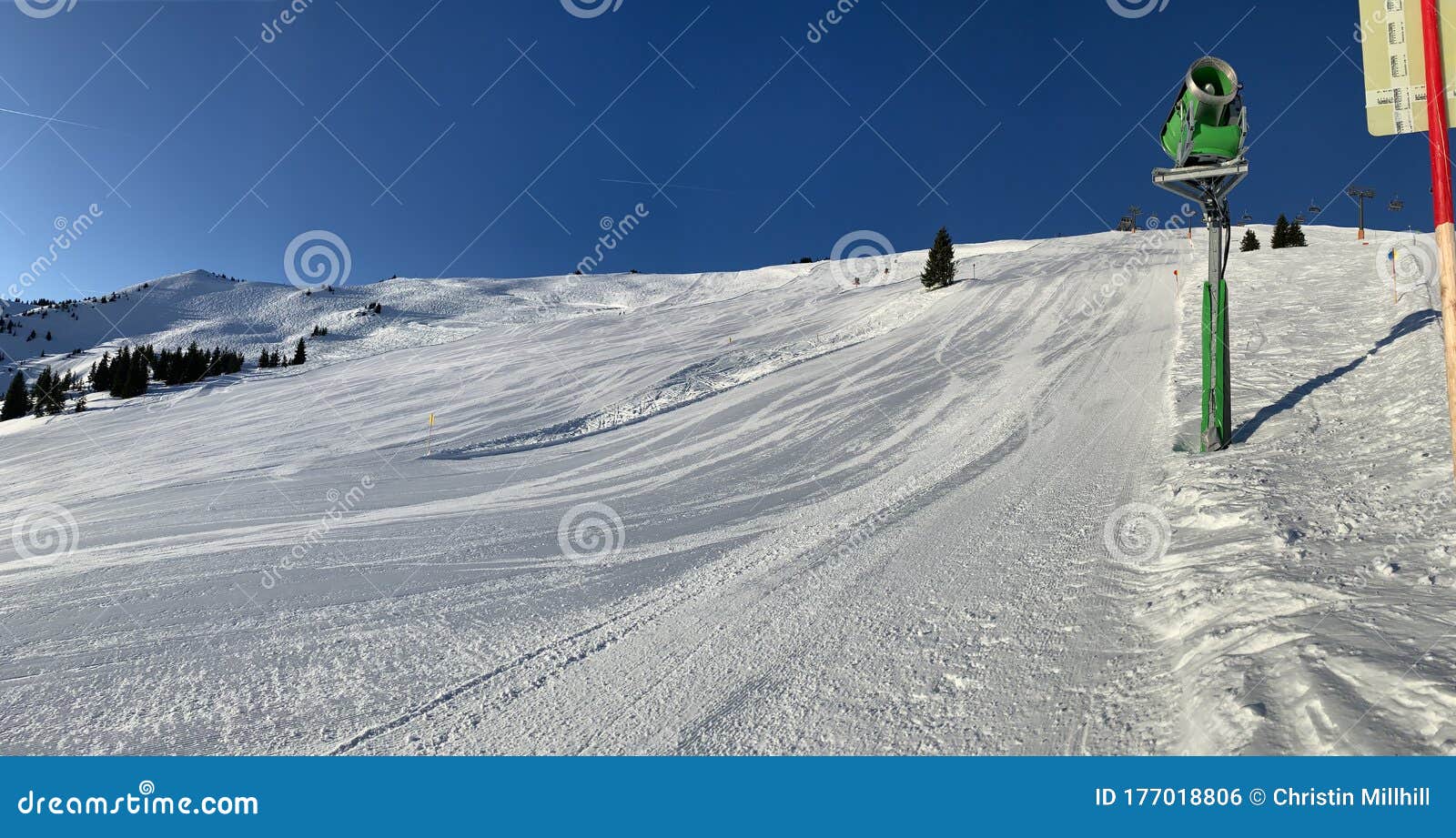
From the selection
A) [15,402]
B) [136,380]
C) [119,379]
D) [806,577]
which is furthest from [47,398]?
[806,577]

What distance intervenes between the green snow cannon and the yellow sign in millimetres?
2388

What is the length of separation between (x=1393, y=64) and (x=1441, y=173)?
69 cm

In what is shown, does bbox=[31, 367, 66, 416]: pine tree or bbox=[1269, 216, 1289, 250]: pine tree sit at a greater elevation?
bbox=[1269, 216, 1289, 250]: pine tree

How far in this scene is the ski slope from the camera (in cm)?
293

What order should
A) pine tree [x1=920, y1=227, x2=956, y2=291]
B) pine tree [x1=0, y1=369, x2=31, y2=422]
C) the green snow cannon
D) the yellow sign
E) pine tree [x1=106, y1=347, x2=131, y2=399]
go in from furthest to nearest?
pine tree [x1=920, y1=227, x2=956, y2=291] < pine tree [x1=0, y1=369, x2=31, y2=422] < pine tree [x1=106, y1=347, x2=131, y2=399] < the green snow cannon < the yellow sign

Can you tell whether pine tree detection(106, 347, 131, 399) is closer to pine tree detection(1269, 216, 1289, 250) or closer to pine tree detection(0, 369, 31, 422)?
pine tree detection(0, 369, 31, 422)

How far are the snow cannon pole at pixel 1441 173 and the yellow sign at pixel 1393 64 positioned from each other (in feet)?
0.15

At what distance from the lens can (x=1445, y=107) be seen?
9.86ft

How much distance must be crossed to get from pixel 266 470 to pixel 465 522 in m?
6.35

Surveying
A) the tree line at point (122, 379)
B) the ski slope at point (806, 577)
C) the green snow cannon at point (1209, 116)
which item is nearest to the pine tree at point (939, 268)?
the ski slope at point (806, 577)

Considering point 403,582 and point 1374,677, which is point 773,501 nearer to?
point 403,582

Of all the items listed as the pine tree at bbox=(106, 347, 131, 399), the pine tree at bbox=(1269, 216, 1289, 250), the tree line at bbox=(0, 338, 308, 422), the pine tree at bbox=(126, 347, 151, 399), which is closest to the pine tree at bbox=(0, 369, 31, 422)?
the tree line at bbox=(0, 338, 308, 422)

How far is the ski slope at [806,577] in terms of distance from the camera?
115 inches

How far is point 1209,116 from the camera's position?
5.42m
